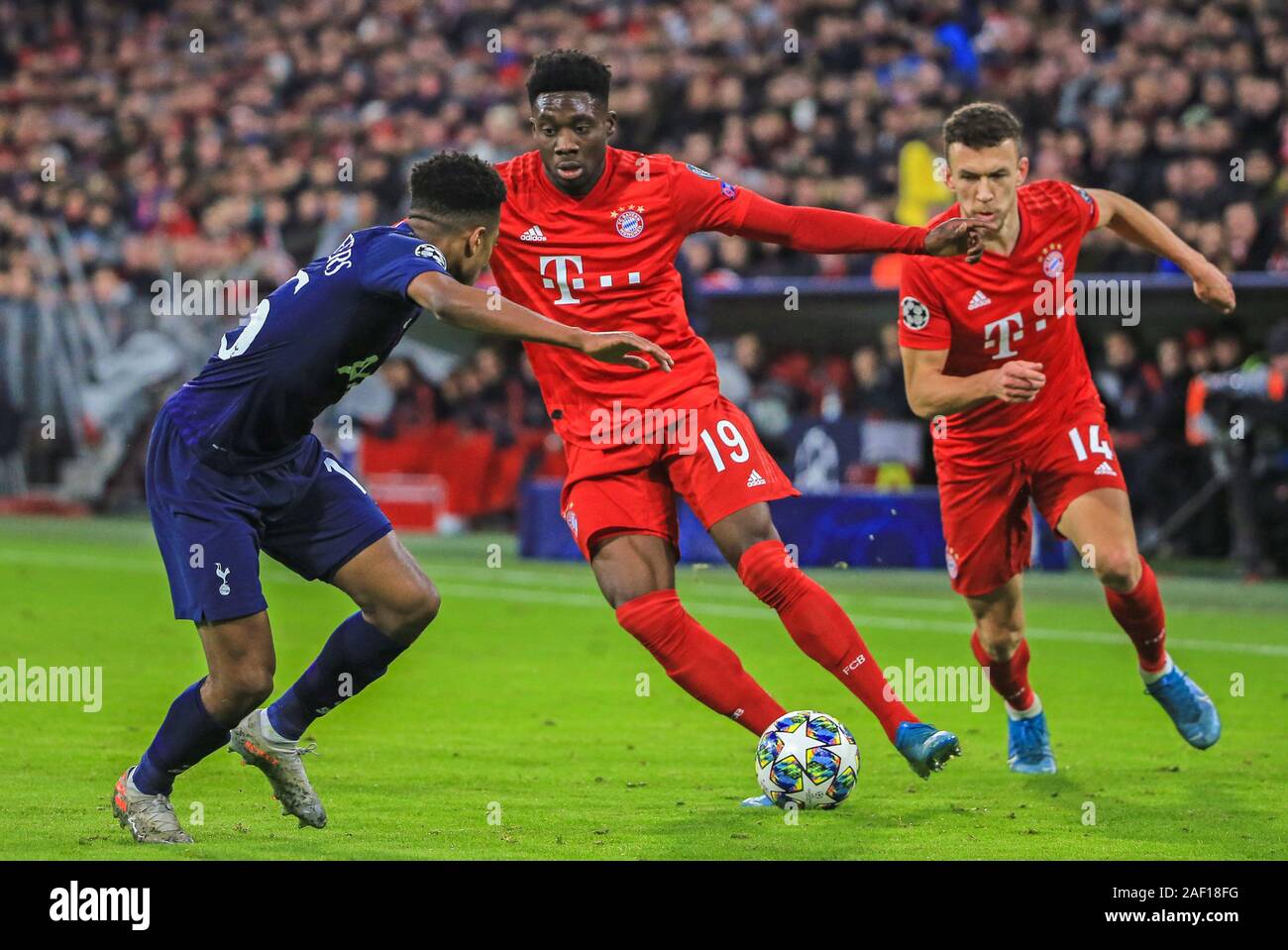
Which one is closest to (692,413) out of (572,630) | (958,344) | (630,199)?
(630,199)

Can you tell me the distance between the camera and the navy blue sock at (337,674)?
245 inches

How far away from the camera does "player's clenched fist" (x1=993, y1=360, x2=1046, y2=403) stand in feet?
21.2

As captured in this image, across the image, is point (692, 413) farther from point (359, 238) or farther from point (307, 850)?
point (307, 850)

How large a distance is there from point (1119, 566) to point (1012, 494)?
1.86 ft

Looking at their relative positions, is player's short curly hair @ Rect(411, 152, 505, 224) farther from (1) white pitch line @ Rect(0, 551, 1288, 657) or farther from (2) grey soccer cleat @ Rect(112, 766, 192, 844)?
(1) white pitch line @ Rect(0, 551, 1288, 657)

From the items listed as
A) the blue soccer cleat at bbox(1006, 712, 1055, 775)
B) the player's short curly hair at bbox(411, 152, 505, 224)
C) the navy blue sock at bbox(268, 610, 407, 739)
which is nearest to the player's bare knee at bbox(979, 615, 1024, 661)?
the blue soccer cleat at bbox(1006, 712, 1055, 775)

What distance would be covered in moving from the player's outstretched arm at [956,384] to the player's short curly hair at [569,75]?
1.55 m

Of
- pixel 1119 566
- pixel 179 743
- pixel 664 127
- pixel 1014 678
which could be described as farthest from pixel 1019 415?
pixel 664 127

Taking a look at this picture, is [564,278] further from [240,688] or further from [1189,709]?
[1189,709]

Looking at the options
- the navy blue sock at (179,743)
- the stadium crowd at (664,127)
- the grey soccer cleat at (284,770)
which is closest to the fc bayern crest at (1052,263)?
the grey soccer cleat at (284,770)

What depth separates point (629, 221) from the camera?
6688 millimetres

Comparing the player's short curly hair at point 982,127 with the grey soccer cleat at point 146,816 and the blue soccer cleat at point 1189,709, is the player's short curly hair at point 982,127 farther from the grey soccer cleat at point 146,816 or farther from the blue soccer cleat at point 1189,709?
the grey soccer cleat at point 146,816
